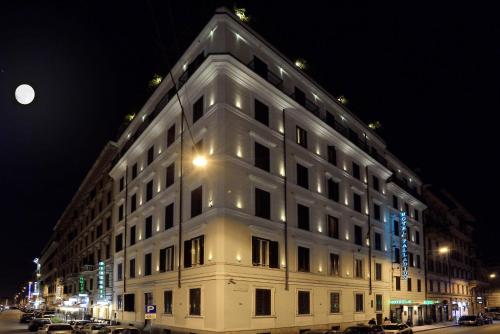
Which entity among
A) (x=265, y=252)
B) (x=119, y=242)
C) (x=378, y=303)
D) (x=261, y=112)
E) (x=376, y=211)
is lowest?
(x=378, y=303)

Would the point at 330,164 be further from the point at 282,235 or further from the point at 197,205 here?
the point at 197,205

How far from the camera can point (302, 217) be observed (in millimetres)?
39000

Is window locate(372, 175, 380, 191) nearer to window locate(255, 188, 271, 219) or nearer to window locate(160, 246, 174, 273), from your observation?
window locate(255, 188, 271, 219)

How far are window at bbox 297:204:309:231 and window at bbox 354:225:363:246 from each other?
9375 mm

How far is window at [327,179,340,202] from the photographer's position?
43.8m

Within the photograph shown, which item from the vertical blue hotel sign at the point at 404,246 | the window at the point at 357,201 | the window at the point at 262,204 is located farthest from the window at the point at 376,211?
A: the window at the point at 262,204

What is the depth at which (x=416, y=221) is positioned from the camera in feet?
216

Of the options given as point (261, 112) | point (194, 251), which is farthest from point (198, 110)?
point (194, 251)

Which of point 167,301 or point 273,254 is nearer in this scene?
point 273,254

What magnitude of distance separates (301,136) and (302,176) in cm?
337

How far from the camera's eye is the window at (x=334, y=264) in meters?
42.1

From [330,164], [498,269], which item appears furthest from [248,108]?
[498,269]

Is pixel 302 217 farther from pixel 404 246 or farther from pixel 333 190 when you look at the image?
pixel 404 246

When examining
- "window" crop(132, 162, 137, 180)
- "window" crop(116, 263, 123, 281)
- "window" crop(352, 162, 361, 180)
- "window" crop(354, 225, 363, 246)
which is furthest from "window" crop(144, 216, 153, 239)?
"window" crop(352, 162, 361, 180)
